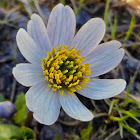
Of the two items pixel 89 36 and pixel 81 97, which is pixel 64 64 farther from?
pixel 81 97

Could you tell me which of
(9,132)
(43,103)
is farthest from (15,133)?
(43,103)

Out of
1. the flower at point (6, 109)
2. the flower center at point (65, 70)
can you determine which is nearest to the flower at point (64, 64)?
the flower center at point (65, 70)

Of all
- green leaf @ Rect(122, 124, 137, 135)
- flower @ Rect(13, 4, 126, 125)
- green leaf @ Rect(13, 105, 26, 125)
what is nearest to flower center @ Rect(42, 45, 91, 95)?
flower @ Rect(13, 4, 126, 125)

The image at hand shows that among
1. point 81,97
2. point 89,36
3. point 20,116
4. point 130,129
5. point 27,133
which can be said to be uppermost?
point 89,36

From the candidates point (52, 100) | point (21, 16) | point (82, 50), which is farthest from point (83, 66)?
point (21, 16)

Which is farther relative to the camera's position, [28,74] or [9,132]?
[9,132]

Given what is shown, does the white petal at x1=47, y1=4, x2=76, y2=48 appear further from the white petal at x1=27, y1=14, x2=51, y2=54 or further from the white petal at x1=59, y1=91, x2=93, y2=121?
the white petal at x1=59, y1=91, x2=93, y2=121
